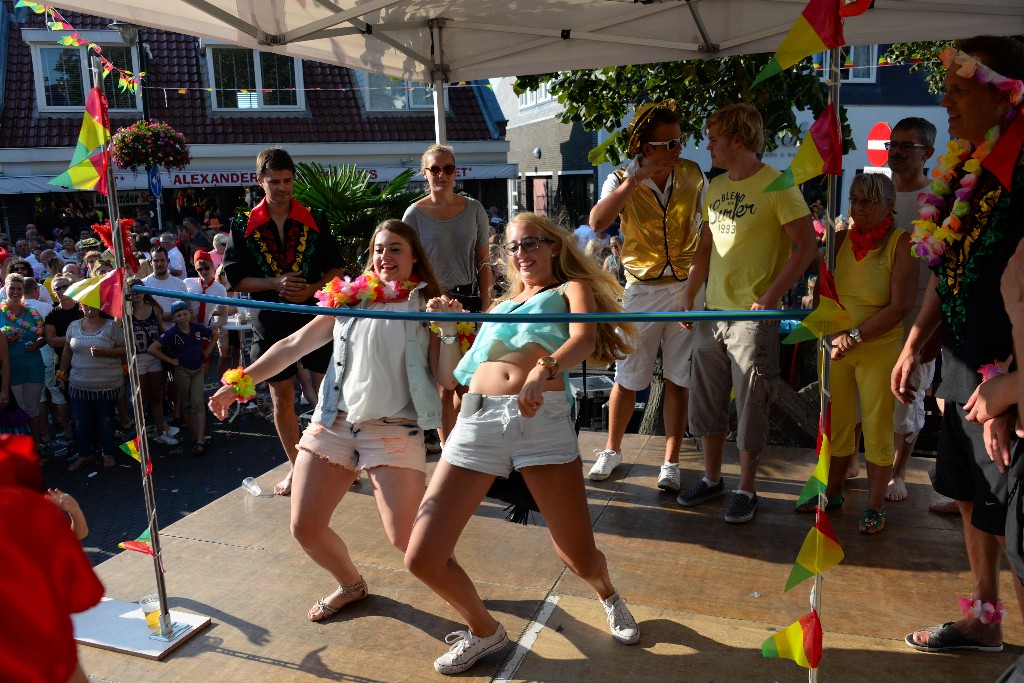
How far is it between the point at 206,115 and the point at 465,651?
18.6 m

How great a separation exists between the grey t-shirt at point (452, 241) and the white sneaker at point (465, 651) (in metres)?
2.42

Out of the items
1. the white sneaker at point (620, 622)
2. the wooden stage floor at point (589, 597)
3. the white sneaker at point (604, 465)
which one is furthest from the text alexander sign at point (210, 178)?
the white sneaker at point (620, 622)

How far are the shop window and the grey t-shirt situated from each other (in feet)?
51.2

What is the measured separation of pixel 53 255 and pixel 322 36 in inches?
277

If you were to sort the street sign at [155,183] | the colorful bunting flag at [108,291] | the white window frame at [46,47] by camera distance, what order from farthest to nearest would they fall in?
1. the white window frame at [46,47]
2. the street sign at [155,183]
3. the colorful bunting flag at [108,291]

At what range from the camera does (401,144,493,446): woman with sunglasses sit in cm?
498

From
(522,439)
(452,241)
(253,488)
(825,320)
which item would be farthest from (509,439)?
(253,488)

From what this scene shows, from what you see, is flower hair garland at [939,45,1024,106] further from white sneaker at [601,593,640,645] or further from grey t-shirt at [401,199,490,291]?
grey t-shirt at [401,199,490,291]

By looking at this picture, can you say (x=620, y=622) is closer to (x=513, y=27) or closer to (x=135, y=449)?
(x=135, y=449)

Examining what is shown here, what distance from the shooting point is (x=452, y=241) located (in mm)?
5055

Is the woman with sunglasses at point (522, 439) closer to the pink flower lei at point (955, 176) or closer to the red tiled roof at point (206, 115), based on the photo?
the pink flower lei at point (955, 176)

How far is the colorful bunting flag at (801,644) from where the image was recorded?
2.48 m

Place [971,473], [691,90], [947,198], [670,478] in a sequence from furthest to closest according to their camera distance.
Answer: [691,90] → [670,478] → [947,198] → [971,473]

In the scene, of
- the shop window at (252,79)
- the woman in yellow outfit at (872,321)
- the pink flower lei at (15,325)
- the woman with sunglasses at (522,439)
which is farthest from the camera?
the shop window at (252,79)
